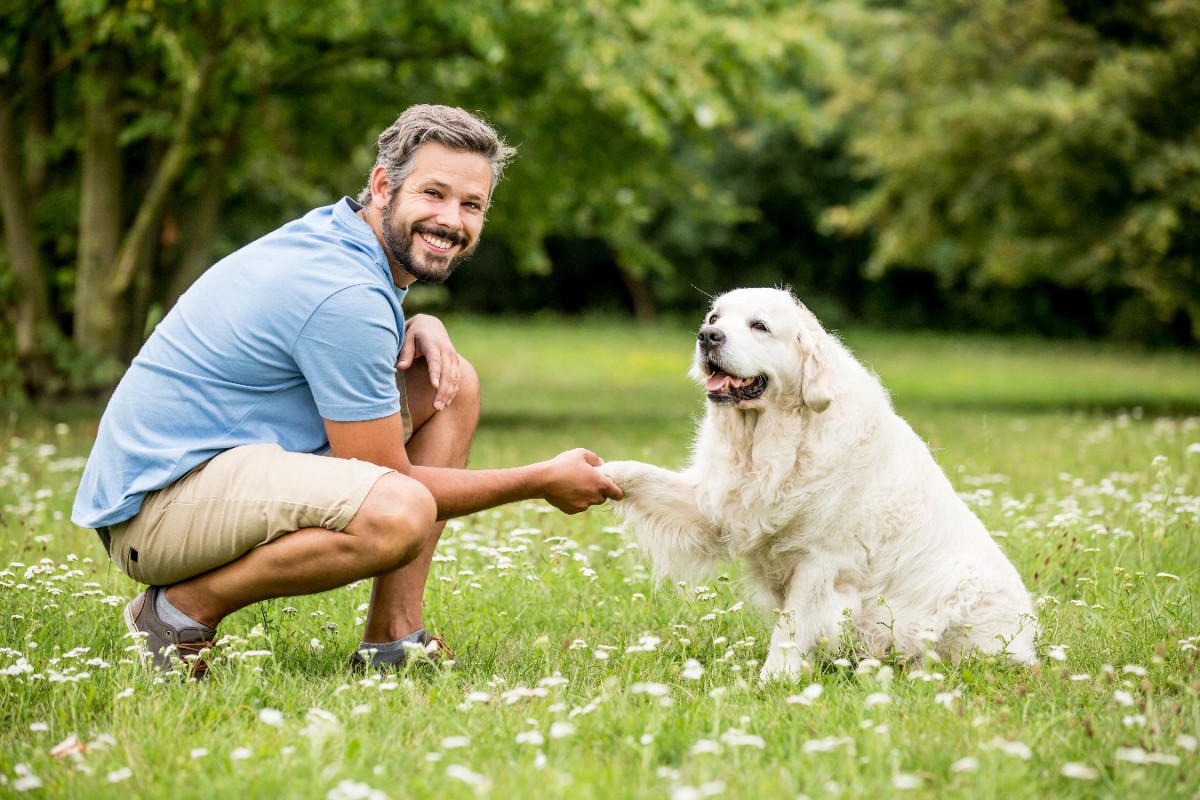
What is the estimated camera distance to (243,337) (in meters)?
3.61

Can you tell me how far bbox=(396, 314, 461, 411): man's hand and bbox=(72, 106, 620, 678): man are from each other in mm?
95

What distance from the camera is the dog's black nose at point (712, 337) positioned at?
4094 mm

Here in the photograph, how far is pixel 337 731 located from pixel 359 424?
3.37 ft

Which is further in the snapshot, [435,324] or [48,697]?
[435,324]

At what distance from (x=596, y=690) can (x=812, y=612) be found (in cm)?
92

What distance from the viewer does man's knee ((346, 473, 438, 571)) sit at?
3.54 m

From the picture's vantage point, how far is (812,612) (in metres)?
4.12

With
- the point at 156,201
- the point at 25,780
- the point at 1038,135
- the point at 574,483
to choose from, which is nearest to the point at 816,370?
the point at 574,483

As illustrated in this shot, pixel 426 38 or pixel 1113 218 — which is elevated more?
pixel 426 38

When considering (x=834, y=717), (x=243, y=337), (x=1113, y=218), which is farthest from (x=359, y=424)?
(x=1113, y=218)

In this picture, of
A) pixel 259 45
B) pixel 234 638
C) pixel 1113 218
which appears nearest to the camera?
pixel 234 638

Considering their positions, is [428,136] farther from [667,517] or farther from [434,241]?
[667,517]

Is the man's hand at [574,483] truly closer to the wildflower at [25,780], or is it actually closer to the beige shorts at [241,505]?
the beige shorts at [241,505]

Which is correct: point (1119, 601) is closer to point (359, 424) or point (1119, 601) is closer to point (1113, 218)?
point (359, 424)
